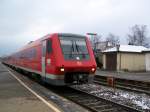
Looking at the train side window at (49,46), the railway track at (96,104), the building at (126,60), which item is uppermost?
the train side window at (49,46)

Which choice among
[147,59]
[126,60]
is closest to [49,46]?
[126,60]

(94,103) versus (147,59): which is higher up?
(147,59)

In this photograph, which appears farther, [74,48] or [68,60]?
[74,48]

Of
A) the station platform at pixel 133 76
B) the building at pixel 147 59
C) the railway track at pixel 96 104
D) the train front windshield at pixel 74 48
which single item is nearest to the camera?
the railway track at pixel 96 104

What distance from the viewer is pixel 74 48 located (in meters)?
14.8

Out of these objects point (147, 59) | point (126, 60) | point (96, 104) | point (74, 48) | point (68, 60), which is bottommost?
point (96, 104)

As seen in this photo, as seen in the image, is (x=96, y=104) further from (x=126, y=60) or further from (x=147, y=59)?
(x=147, y=59)

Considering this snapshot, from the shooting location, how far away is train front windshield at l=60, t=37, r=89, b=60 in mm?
14469

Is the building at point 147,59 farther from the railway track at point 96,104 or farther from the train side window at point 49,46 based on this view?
the train side window at point 49,46

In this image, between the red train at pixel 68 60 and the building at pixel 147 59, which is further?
the building at pixel 147 59

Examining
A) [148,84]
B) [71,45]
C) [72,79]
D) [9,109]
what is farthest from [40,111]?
[148,84]

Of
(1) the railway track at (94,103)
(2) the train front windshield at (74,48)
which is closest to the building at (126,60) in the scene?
(1) the railway track at (94,103)

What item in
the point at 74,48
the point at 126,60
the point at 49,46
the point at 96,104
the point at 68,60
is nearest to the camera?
the point at 96,104

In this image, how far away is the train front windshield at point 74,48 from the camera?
14.5m
